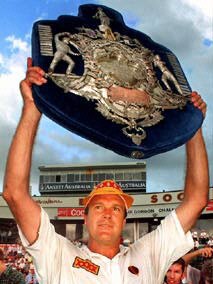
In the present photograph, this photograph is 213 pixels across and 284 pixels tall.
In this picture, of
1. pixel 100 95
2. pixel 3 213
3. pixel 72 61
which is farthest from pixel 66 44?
pixel 3 213

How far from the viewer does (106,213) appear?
9.01 feet

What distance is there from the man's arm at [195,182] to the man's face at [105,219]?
411 mm

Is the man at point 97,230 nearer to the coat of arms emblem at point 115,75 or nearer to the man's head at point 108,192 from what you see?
the man's head at point 108,192

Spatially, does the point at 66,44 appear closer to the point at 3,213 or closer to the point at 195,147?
the point at 195,147

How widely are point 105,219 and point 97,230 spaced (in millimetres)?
78

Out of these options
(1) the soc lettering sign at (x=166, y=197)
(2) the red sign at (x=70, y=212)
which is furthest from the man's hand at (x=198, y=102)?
(2) the red sign at (x=70, y=212)

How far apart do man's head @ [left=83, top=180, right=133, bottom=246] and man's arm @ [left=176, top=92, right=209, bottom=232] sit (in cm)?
37

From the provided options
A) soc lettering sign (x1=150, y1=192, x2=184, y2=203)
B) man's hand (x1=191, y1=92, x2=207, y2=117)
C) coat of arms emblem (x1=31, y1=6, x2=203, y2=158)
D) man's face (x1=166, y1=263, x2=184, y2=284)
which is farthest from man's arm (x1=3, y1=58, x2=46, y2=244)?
Result: soc lettering sign (x1=150, y1=192, x2=184, y2=203)

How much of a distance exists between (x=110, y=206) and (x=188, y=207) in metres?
0.52

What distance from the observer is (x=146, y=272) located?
273 cm

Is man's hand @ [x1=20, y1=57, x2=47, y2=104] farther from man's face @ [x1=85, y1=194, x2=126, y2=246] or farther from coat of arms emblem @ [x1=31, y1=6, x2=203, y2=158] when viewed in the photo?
man's face @ [x1=85, y1=194, x2=126, y2=246]

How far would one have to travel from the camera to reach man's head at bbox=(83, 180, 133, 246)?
2693 mm

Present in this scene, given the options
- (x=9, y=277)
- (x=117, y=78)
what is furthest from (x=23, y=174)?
(x=9, y=277)

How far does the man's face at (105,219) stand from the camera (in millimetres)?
2688
